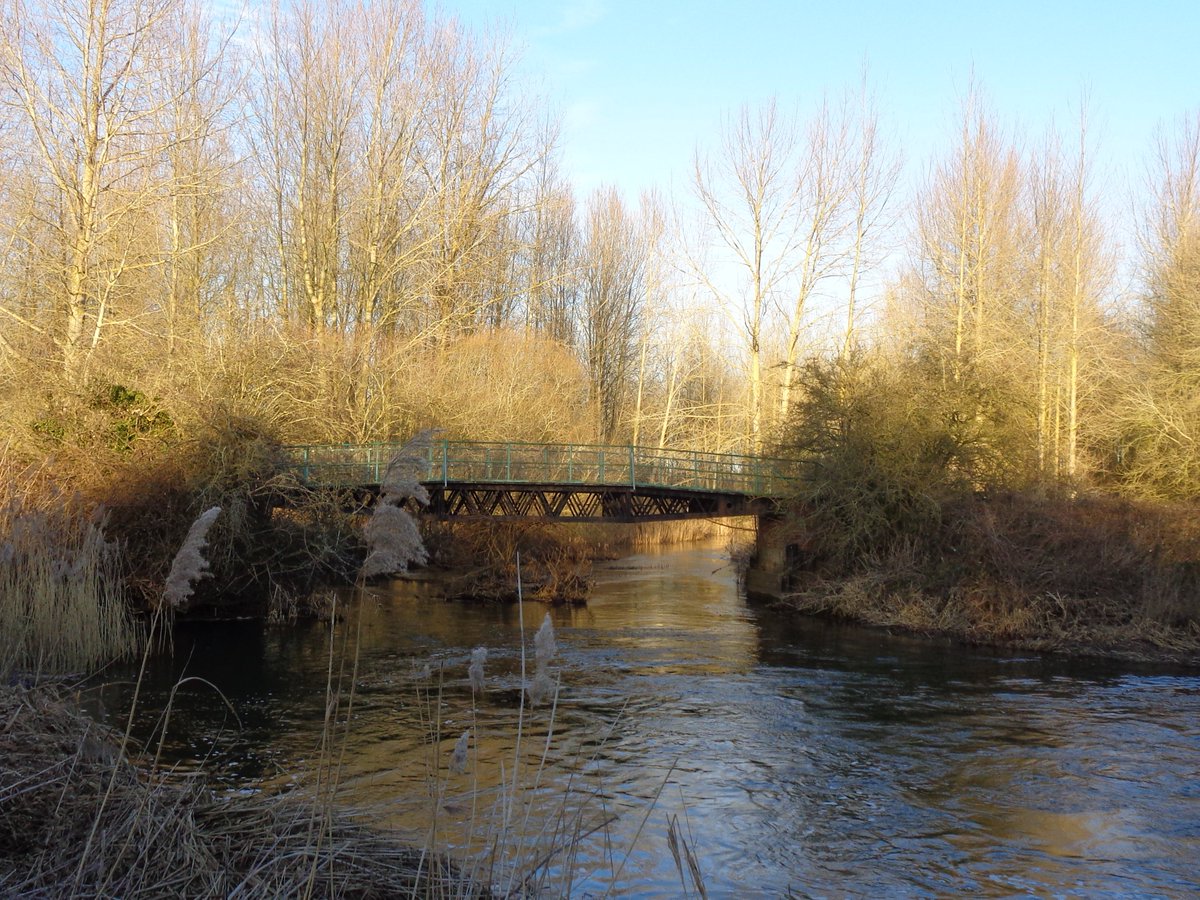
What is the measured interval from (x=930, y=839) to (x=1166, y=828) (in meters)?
2.45

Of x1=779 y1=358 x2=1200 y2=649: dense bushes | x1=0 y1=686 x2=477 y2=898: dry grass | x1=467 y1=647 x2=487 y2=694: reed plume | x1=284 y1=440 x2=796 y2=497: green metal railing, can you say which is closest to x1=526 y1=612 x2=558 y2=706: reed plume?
x1=467 y1=647 x2=487 y2=694: reed plume

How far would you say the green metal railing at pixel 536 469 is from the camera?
78.4 feet

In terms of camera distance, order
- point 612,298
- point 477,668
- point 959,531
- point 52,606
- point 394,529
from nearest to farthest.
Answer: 1. point 394,529
2. point 477,668
3. point 52,606
4. point 959,531
5. point 612,298

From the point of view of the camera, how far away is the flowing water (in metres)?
9.31

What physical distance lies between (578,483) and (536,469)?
1943mm

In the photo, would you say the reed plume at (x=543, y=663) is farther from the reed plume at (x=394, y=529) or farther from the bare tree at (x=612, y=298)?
the bare tree at (x=612, y=298)

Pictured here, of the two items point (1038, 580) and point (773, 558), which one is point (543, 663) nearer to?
point (1038, 580)

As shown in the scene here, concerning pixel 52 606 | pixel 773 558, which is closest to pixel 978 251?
pixel 773 558

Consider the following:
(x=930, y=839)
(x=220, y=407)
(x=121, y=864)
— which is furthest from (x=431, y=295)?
(x=121, y=864)

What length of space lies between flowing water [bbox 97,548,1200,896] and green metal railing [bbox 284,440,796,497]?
3.70 metres

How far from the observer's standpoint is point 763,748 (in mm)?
13430

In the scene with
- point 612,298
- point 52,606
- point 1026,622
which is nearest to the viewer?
point 52,606

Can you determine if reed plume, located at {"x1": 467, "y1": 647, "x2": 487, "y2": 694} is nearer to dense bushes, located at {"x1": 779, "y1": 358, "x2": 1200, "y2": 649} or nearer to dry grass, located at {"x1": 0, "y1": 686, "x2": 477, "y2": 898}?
dry grass, located at {"x1": 0, "y1": 686, "x2": 477, "y2": 898}

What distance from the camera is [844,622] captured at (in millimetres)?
25141
